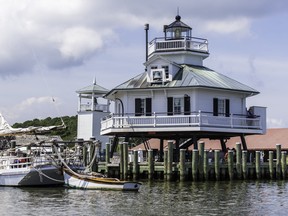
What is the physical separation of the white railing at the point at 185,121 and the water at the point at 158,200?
5.36 m

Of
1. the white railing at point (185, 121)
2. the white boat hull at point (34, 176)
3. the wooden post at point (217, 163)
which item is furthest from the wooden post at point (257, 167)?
the white boat hull at point (34, 176)

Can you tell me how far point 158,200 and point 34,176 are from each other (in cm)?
935

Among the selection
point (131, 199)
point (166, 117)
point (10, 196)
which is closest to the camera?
point (131, 199)

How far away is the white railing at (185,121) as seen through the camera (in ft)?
131

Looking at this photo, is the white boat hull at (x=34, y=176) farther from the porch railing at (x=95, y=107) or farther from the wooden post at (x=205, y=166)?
the porch railing at (x=95, y=107)

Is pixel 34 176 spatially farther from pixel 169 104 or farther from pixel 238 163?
pixel 238 163

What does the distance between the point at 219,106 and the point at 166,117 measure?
4624 mm

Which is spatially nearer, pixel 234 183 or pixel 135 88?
pixel 234 183

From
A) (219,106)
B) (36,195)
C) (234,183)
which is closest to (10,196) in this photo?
(36,195)

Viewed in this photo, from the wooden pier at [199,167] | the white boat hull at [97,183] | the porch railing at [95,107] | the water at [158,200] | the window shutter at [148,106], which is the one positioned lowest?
the water at [158,200]

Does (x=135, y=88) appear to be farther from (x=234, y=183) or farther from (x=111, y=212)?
(x=111, y=212)

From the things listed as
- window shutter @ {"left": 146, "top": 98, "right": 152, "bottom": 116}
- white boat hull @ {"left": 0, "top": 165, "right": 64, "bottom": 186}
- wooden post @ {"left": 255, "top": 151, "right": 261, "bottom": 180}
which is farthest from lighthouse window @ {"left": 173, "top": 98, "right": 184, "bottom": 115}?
white boat hull @ {"left": 0, "top": 165, "right": 64, "bottom": 186}

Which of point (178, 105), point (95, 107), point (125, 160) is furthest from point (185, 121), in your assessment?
point (95, 107)

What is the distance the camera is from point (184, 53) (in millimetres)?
44812
